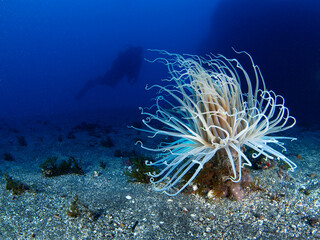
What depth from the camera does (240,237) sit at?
10.3 ft

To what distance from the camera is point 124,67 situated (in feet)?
115

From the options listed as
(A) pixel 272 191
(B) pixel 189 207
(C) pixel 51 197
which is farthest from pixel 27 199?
(A) pixel 272 191

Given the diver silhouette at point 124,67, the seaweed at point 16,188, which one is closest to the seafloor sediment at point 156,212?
the seaweed at point 16,188

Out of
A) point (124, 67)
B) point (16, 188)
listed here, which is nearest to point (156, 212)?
point (16, 188)

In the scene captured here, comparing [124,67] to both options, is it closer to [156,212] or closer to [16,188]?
[16,188]

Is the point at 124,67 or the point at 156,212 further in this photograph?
the point at 124,67

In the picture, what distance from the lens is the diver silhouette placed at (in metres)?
34.4

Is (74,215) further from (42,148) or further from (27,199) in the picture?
(42,148)

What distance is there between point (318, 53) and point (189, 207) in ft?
86.3

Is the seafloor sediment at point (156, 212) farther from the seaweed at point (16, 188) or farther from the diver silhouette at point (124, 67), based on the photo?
the diver silhouette at point (124, 67)

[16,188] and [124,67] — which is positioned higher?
[16,188]

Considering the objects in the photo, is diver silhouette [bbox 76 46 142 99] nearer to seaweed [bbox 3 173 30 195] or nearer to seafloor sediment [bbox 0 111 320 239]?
seaweed [bbox 3 173 30 195]

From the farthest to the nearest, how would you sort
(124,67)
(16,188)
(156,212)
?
1. (124,67)
2. (16,188)
3. (156,212)

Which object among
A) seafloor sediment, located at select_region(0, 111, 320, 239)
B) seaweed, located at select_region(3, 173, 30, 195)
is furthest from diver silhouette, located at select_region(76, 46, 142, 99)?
seafloor sediment, located at select_region(0, 111, 320, 239)
